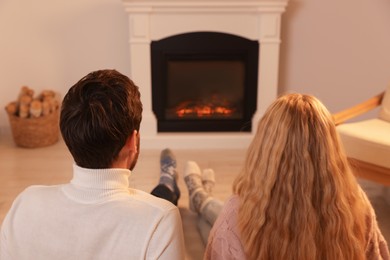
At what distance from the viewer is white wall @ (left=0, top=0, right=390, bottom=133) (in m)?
3.86

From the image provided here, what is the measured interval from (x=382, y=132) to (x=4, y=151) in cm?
247

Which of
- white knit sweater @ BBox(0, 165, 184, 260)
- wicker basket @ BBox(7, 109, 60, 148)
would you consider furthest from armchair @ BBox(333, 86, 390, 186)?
wicker basket @ BBox(7, 109, 60, 148)

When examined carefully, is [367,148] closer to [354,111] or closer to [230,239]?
[354,111]

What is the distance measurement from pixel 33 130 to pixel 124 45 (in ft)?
2.89

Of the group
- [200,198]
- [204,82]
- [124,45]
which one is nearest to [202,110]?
[204,82]

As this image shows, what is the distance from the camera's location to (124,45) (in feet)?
12.8

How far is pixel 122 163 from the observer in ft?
3.89

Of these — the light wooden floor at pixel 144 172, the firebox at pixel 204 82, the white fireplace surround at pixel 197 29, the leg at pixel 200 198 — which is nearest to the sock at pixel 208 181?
the leg at pixel 200 198

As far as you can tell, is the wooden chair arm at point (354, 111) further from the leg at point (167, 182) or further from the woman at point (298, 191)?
the woman at point (298, 191)

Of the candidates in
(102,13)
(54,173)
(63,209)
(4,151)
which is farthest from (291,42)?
(63,209)

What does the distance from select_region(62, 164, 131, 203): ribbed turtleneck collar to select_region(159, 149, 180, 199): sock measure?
150cm

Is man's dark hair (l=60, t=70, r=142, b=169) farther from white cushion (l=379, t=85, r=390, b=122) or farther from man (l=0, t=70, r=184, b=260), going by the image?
white cushion (l=379, t=85, r=390, b=122)

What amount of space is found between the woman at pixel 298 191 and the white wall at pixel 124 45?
109 inches

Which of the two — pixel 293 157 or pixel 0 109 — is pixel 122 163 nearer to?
pixel 293 157
